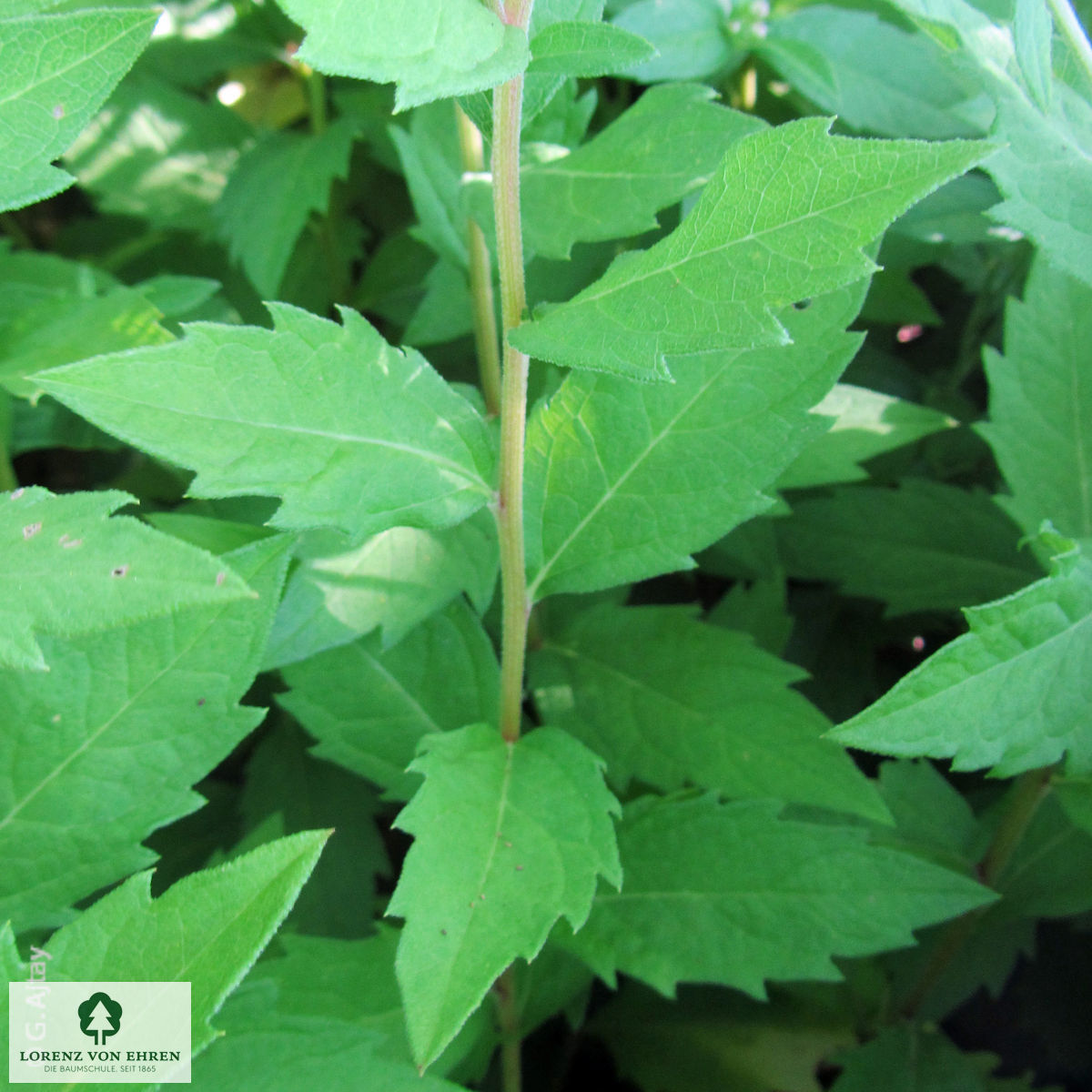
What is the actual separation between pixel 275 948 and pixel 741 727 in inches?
23.7

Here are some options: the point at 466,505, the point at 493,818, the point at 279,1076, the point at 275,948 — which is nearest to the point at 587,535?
the point at 466,505

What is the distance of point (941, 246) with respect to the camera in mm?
1350

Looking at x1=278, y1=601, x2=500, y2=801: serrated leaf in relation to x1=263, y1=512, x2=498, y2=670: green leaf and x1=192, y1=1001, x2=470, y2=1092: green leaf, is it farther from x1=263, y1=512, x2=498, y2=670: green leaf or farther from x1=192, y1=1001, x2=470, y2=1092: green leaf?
x1=192, y1=1001, x2=470, y2=1092: green leaf

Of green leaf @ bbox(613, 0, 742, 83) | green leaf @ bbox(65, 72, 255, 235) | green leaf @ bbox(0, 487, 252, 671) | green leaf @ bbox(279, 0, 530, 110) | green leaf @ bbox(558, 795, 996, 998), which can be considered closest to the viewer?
green leaf @ bbox(279, 0, 530, 110)

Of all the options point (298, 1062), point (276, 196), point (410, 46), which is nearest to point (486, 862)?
point (298, 1062)

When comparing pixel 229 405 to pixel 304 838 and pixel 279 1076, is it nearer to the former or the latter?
pixel 304 838

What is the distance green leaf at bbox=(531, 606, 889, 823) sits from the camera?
1002 mm

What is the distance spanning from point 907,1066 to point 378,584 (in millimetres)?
910

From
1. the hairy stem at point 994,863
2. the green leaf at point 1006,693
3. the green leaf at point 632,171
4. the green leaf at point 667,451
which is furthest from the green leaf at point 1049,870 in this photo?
the green leaf at point 632,171

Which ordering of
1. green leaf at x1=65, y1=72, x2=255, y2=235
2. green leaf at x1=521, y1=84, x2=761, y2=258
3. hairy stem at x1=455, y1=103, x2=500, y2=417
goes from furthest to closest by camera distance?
green leaf at x1=65, y1=72, x2=255, y2=235 < hairy stem at x1=455, y1=103, x2=500, y2=417 < green leaf at x1=521, y1=84, x2=761, y2=258

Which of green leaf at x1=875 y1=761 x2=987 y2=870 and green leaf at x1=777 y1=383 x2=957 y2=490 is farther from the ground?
green leaf at x1=777 y1=383 x2=957 y2=490

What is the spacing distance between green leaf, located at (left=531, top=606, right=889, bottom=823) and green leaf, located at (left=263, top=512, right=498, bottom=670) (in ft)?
0.62

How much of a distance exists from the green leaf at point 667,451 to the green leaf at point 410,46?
1.17 ft

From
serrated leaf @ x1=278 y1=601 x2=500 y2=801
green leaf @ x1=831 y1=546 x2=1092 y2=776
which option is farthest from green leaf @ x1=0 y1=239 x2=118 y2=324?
green leaf @ x1=831 y1=546 x2=1092 y2=776
